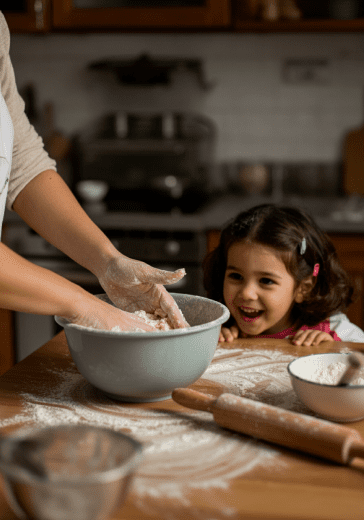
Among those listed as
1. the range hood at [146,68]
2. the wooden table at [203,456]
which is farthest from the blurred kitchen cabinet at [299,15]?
the wooden table at [203,456]

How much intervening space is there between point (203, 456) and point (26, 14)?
8.13ft

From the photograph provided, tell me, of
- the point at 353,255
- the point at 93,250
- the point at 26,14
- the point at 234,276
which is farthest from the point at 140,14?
the point at 93,250

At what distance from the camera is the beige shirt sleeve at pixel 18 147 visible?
1.17 m

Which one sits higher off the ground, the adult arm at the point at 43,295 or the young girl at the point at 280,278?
the adult arm at the point at 43,295

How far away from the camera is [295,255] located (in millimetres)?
1362

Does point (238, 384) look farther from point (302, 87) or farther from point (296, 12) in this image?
point (302, 87)

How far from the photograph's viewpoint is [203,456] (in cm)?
63

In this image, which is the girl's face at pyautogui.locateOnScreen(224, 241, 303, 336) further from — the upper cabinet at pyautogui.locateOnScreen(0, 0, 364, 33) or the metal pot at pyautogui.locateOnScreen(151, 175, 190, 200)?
the upper cabinet at pyautogui.locateOnScreen(0, 0, 364, 33)

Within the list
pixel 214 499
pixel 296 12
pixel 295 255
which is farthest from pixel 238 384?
pixel 296 12

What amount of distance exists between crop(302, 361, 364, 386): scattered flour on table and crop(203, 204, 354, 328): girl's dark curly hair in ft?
1.83

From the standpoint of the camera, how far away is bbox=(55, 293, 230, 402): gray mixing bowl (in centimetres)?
75

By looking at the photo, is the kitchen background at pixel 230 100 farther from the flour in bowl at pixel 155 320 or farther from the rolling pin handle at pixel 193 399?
the rolling pin handle at pixel 193 399

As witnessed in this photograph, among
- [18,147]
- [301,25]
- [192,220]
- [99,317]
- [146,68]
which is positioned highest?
[301,25]

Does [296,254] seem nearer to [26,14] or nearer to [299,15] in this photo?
[299,15]
